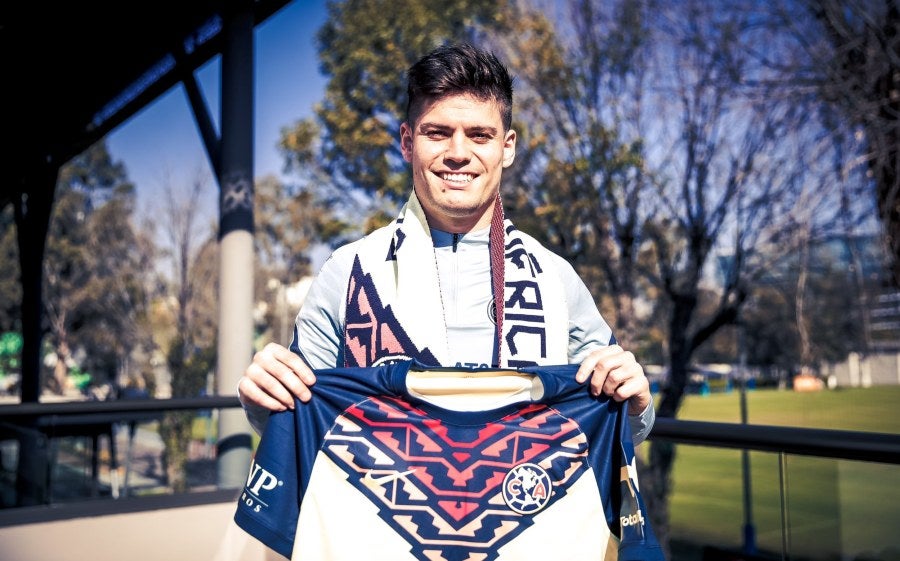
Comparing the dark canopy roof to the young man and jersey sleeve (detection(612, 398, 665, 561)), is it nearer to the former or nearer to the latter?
the young man

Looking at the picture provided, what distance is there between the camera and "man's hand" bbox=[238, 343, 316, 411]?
1.51 metres

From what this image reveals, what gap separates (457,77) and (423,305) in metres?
0.51

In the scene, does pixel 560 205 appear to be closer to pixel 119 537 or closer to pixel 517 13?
pixel 517 13

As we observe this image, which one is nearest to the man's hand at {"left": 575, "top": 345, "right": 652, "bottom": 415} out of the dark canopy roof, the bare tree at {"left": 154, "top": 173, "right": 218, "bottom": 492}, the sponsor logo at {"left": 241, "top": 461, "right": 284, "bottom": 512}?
the sponsor logo at {"left": 241, "top": 461, "right": 284, "bottom": 512}

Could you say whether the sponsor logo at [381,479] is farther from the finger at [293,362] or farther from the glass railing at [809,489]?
the glass railing at [809,489]

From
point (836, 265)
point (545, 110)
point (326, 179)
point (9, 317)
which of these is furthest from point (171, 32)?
point (9, 317)

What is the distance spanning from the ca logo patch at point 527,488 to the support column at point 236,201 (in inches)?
164

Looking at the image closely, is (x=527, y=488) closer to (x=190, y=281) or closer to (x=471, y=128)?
(x=471, y=128)

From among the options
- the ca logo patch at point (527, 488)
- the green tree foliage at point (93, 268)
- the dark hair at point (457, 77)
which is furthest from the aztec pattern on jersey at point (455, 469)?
the green tree foliage at point (93, 268)

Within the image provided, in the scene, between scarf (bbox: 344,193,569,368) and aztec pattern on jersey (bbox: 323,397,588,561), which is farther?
scarf (bbox: 344,193,569,368)

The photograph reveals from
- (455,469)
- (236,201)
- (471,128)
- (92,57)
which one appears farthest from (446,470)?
(92,57)

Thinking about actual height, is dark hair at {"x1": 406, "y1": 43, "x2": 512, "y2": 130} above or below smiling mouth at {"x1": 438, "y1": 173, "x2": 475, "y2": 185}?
above

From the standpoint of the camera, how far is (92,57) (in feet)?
23.6

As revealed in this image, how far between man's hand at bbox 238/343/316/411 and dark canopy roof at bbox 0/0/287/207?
478 centimetres
